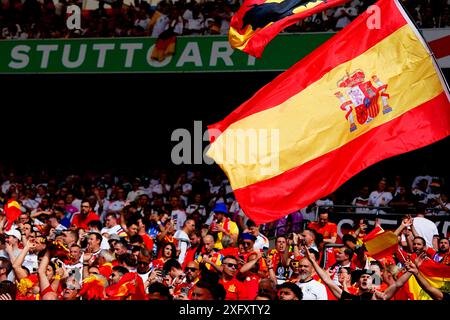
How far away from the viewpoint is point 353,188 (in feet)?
60.8

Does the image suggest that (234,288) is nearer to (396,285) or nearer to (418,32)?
(396,285)

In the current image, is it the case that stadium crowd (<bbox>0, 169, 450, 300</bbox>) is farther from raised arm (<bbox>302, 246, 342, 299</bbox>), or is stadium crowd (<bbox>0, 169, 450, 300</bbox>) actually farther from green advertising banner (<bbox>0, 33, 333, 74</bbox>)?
green advertising banner (<bbox>0, 33, 333, 74</bbox>)

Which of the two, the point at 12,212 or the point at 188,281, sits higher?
the point at 12,212

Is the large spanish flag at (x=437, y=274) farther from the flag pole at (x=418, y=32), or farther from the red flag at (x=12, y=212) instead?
the red flag at (x=12, y=212)

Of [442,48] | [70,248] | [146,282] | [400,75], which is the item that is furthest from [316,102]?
[442,48]

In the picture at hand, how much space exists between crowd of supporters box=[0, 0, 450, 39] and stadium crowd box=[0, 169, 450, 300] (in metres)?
3.12

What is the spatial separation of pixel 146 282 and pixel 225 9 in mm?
9370

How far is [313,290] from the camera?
9023 mm

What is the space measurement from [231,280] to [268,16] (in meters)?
2.66

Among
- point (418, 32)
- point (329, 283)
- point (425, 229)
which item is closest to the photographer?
point (418, 32)

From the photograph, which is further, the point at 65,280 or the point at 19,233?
the point at 19,233

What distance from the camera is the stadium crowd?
28.8 feet

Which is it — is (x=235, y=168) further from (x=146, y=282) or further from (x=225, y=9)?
(x=225, y=9)

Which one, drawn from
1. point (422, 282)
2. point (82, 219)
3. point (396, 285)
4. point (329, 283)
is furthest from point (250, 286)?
point (82, 219)
